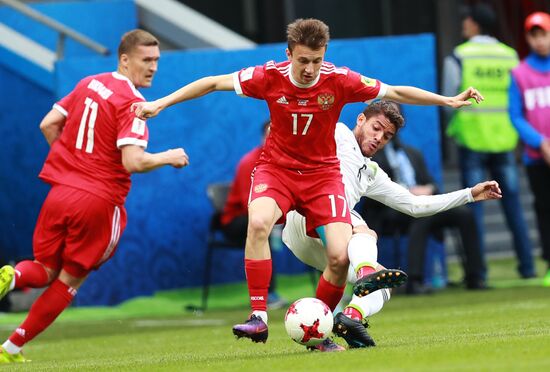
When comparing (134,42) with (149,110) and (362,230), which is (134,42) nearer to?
(149,110)

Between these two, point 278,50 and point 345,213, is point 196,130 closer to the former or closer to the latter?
point 278,50

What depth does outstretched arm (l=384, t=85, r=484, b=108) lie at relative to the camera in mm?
8797

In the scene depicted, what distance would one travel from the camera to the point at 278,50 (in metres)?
15.6

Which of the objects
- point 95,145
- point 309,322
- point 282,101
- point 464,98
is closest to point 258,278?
point 309,322

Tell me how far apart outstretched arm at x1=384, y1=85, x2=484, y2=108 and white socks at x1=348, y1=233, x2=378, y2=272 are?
904 millimetres

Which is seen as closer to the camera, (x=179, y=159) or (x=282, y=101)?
(x=179, y=159)

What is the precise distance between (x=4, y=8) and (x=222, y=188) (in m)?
4.24

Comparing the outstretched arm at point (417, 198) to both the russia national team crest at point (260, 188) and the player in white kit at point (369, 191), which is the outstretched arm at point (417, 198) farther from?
the russia national team crest at point (260, 188)

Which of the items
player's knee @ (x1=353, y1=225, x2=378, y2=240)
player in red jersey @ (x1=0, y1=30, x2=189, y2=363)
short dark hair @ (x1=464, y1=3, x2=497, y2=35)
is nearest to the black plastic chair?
short dark hair @ (x1=464, y1=3, x2=497, y2=35)

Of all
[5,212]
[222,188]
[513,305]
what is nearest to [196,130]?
[222,188]

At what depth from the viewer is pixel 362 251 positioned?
8.78m

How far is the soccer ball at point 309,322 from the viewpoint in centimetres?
850

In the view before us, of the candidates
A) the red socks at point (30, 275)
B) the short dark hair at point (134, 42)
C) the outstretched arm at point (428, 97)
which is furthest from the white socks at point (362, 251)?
the short dark hair at point (134, 42)

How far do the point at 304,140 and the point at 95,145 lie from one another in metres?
2.01
